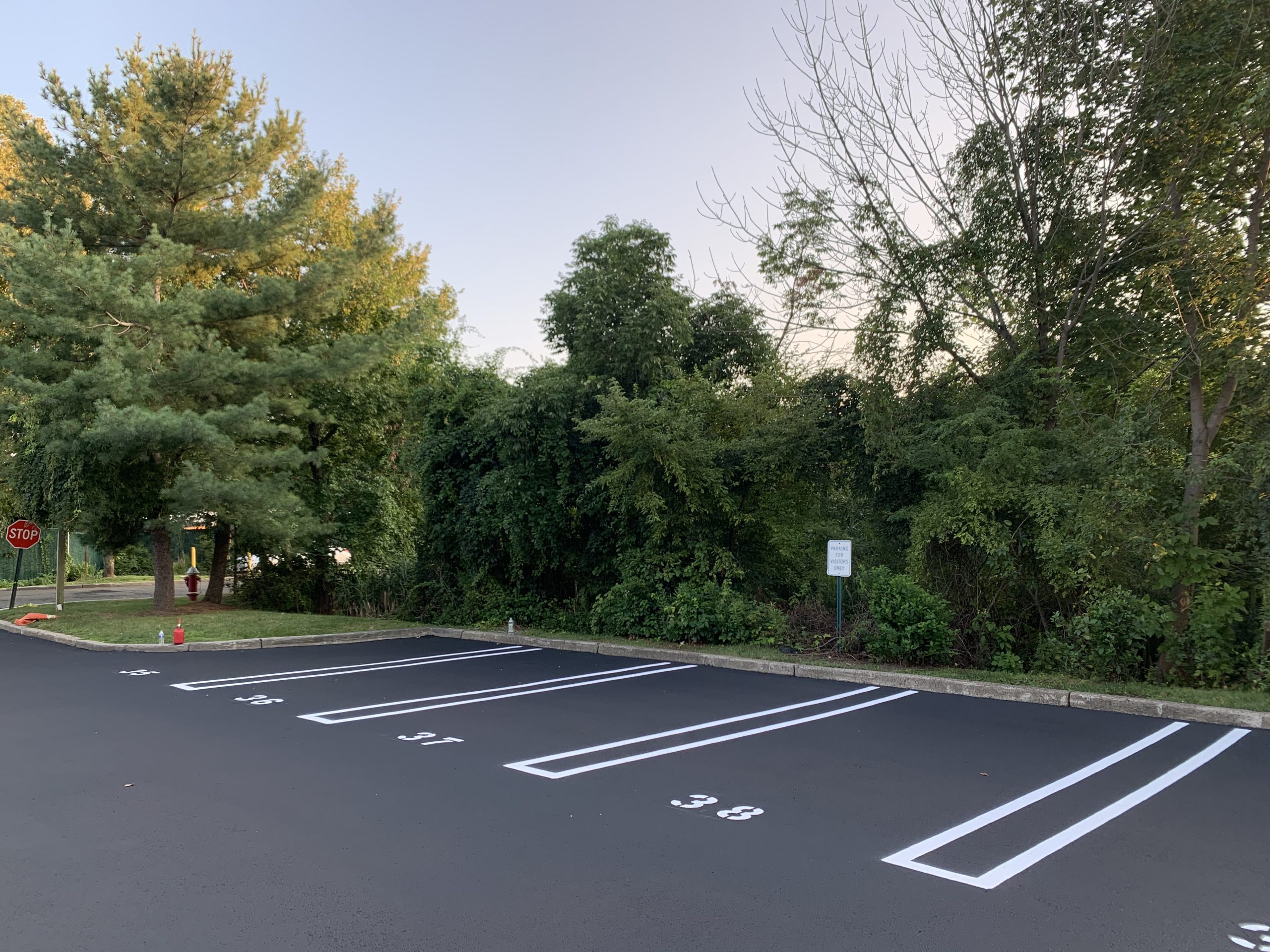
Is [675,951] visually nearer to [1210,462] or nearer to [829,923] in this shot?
[829,923]

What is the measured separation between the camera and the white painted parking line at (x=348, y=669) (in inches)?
399

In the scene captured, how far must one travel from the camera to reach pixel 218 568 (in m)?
19.9

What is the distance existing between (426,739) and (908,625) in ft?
21.3

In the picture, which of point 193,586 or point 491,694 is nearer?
point 491,694

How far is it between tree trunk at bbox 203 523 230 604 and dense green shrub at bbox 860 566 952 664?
1508 centimetres

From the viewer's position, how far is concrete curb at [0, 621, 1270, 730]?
8375 mm

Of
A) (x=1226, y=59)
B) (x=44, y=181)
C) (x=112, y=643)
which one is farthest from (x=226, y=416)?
(x=1226, y=59)

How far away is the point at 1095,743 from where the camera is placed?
24.0 feet

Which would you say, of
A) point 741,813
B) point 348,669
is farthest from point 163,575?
point 741,813

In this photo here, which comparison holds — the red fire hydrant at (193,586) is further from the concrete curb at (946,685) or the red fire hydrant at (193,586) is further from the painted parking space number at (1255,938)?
the painted parking space number at (1255,938)

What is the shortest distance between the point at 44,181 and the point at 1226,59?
19875 mm

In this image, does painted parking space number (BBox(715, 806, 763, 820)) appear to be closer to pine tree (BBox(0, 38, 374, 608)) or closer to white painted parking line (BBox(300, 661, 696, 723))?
white painted parking line (BBox(300, 661, 696, 723))

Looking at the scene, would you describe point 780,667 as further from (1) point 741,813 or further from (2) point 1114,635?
(1) point 741,813

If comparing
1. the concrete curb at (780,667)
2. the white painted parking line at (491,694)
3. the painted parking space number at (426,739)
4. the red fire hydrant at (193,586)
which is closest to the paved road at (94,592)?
the red fire hydrant at (193,586)
